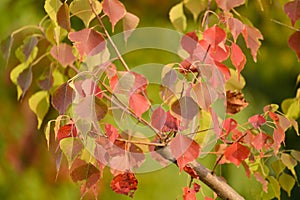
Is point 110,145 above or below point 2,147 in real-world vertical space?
above

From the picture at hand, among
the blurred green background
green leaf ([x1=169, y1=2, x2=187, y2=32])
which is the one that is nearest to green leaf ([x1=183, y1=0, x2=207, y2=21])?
green leaf ([x1=169, y1=2, x2=187, y2=32])

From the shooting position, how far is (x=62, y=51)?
1300mm

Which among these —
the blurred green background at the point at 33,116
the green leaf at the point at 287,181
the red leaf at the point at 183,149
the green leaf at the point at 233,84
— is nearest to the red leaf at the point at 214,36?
the red leaf at the point at 183,149

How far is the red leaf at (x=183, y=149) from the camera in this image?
1.00 m

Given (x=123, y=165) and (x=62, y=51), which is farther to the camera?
(x=62, y=51)

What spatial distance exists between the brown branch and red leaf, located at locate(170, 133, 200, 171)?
0.30ft

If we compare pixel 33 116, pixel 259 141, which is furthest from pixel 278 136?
pixel 33 116

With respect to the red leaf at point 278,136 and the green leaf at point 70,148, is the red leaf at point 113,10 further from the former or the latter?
the red leaf at point 278,136

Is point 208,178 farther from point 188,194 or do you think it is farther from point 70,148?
point 70,148

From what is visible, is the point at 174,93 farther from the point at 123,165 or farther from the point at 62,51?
the point at 62,51

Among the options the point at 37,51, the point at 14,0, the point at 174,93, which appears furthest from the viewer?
the point at 14,0

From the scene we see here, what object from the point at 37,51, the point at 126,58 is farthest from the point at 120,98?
the point at 126,58

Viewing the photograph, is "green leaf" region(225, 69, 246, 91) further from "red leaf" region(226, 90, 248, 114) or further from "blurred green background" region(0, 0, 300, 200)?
"blurred green background" region(0, 0, 300, 200)

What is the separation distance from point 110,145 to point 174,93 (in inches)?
4.6
